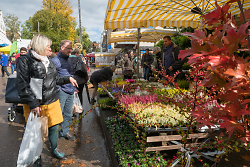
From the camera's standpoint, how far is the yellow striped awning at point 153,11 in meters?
4.54

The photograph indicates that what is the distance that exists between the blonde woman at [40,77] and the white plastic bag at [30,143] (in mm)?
146

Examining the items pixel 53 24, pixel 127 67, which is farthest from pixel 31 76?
pixel 53 24

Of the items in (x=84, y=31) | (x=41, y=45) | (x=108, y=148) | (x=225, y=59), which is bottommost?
(x=108, y=148)

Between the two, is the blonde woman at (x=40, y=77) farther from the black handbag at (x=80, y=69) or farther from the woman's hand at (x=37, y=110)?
the black handbag at (x=80, y=69)

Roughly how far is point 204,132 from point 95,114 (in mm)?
3725

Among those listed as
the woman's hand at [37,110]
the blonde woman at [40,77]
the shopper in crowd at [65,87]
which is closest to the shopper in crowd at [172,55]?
the shopper in crowd at [65,87]

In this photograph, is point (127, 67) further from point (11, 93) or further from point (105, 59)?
point (105, 59)

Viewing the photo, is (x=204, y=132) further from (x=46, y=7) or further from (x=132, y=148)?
(x=46, y=7)

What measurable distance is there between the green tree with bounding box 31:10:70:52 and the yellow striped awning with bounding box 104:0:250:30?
33.9 meters

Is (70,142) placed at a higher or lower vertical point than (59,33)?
lower

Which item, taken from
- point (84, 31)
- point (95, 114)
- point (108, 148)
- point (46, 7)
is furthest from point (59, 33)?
point (84, 31)

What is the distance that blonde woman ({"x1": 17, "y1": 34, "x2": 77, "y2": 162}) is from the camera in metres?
2.31

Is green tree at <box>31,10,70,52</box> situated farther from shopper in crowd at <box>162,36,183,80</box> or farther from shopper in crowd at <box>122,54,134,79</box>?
shopper in crowd at <box>162,36,183,80</box>

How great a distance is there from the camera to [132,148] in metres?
2.91
